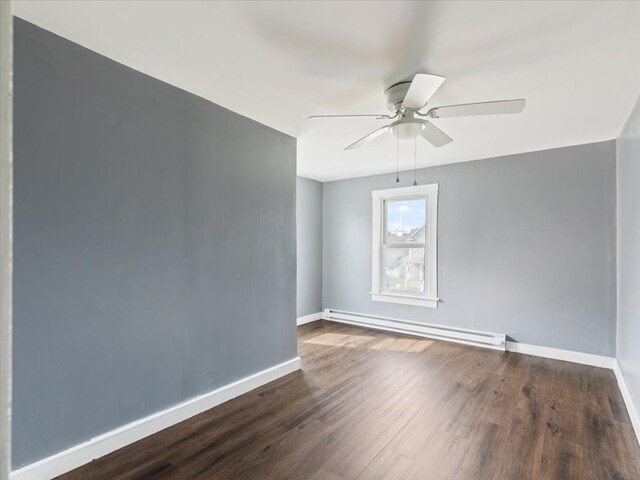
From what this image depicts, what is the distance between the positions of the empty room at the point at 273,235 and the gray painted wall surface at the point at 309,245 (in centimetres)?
148

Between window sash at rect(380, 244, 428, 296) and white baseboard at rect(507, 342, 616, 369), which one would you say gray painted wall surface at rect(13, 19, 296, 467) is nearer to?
window sash at rect(380, 244, 428, 296)

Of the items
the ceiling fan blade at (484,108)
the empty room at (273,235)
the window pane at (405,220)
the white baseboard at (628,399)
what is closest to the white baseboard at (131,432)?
the empty room at (273,235)

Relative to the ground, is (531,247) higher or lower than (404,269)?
higher

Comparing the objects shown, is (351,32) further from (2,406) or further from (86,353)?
(86,353)

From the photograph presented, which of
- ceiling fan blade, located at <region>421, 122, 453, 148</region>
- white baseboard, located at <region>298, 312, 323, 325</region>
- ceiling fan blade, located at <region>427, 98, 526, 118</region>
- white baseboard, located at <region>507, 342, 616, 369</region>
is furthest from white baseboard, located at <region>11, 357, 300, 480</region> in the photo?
white baseboard, located at <region>507, 342, 616, 369</region>

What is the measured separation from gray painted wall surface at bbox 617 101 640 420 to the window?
1.84 metres

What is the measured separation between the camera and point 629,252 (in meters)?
2.65

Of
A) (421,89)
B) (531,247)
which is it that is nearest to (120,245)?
(421,89)

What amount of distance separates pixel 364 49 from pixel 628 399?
323cm

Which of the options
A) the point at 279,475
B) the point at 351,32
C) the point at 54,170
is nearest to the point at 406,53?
the point at 351,32

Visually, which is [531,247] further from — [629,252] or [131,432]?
[131,432]

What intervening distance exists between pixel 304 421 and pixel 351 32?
2478 mm

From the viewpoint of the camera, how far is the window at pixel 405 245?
176 inches

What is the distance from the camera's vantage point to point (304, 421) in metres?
2.32
